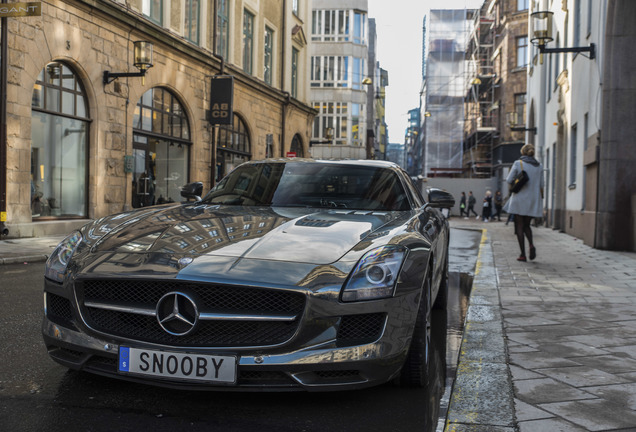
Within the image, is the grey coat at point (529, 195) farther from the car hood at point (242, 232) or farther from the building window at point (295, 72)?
the building window at point (295, 72)

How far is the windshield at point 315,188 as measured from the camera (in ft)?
14.6

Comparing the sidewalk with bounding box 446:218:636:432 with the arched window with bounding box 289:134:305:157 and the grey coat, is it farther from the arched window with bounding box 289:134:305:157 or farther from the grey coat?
the arched window with bounding box 289:134:305:157

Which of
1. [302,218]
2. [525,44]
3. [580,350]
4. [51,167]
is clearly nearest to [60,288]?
[302,218]

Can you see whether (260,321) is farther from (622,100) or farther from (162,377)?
(622,100)

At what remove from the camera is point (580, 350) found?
4.29 meters

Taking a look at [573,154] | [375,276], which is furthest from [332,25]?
[375,276]

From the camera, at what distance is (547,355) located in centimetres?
414

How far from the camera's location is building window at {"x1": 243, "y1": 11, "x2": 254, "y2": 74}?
82.0 feet

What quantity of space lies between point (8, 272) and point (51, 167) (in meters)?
6.75

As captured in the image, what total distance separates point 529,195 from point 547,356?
19.6 feet

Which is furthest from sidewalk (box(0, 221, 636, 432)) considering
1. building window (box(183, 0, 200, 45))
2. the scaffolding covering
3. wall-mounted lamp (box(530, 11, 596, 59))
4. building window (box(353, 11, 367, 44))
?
the scaffolding covering

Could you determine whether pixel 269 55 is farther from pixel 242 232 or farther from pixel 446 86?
pixel 446 86

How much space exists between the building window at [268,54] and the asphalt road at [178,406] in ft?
80.8

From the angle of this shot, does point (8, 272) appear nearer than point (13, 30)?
Yes
